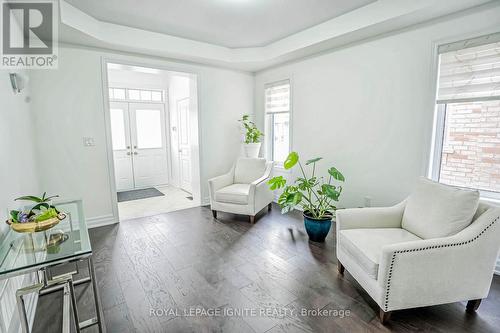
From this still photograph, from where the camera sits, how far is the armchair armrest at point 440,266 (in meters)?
1.62

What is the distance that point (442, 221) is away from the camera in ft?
6.06

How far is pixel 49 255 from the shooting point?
137 centimetres

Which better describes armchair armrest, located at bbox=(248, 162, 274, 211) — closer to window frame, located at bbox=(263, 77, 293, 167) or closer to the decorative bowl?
window frame, located at bbox=(263, 77, 293, 167)

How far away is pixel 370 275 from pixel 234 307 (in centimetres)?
105

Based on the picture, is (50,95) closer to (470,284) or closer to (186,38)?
(186,38)

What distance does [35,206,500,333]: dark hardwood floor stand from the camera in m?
1.73

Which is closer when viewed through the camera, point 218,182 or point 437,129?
point 437,129

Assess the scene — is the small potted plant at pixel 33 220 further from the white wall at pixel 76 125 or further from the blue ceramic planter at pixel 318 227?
the blue ceramic planter at pixel 318 227

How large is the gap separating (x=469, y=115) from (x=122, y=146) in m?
6.05

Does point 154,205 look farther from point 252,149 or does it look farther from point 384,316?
point 384,316

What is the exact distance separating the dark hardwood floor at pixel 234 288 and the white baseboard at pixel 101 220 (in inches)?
8.4

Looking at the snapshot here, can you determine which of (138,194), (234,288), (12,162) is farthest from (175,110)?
(234,288)

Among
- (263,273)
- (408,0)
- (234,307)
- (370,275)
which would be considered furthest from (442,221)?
(408,0)

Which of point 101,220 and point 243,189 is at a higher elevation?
point 243,189
